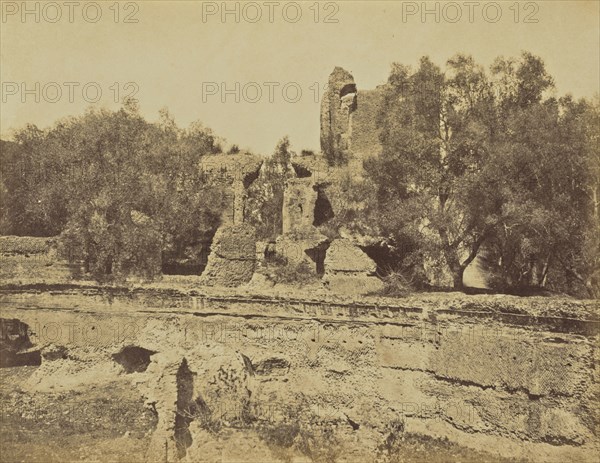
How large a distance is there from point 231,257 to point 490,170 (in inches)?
345

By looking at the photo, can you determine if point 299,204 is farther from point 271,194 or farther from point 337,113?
point 271,194

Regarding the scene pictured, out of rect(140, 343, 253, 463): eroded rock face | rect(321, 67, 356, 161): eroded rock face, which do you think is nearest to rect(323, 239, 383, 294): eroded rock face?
rect(140, 343, 253, 463): eroded rock face

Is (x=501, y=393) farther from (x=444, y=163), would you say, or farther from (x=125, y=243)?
(x=125, y=243)

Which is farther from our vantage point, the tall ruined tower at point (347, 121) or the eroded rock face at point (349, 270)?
the tall ruined tower at point (347, 121)

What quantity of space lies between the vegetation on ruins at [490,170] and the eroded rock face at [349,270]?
6.63 feet

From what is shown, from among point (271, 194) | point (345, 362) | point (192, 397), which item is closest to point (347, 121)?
point (271, 194)

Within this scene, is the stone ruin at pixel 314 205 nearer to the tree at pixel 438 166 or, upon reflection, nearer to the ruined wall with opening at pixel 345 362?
the ruined wall with opening at pixel 345 362

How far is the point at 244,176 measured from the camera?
27.4 meters

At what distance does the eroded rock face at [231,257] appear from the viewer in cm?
1697

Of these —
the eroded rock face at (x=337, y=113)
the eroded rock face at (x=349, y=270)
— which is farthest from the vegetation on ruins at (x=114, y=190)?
the eroded rock face at (x=337, y=113)

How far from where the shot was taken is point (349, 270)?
16.7m

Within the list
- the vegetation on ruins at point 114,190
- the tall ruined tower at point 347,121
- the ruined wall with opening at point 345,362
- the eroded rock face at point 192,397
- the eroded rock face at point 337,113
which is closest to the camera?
the eroded rock face at point 192,397

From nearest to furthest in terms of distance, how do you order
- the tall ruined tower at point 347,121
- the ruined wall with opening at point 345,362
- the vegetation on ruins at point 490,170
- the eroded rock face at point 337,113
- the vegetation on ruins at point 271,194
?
the ruined wall with opening at point 345,362 → the vegetation on ruins at point 490,170 → the tall ruined tower at point 347,121 → the eroded rock face at point 337,113 → the vegetation on ruins at point 271,194

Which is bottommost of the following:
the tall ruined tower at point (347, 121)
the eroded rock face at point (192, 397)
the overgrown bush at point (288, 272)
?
the eroded rock face at point (192, 397)
